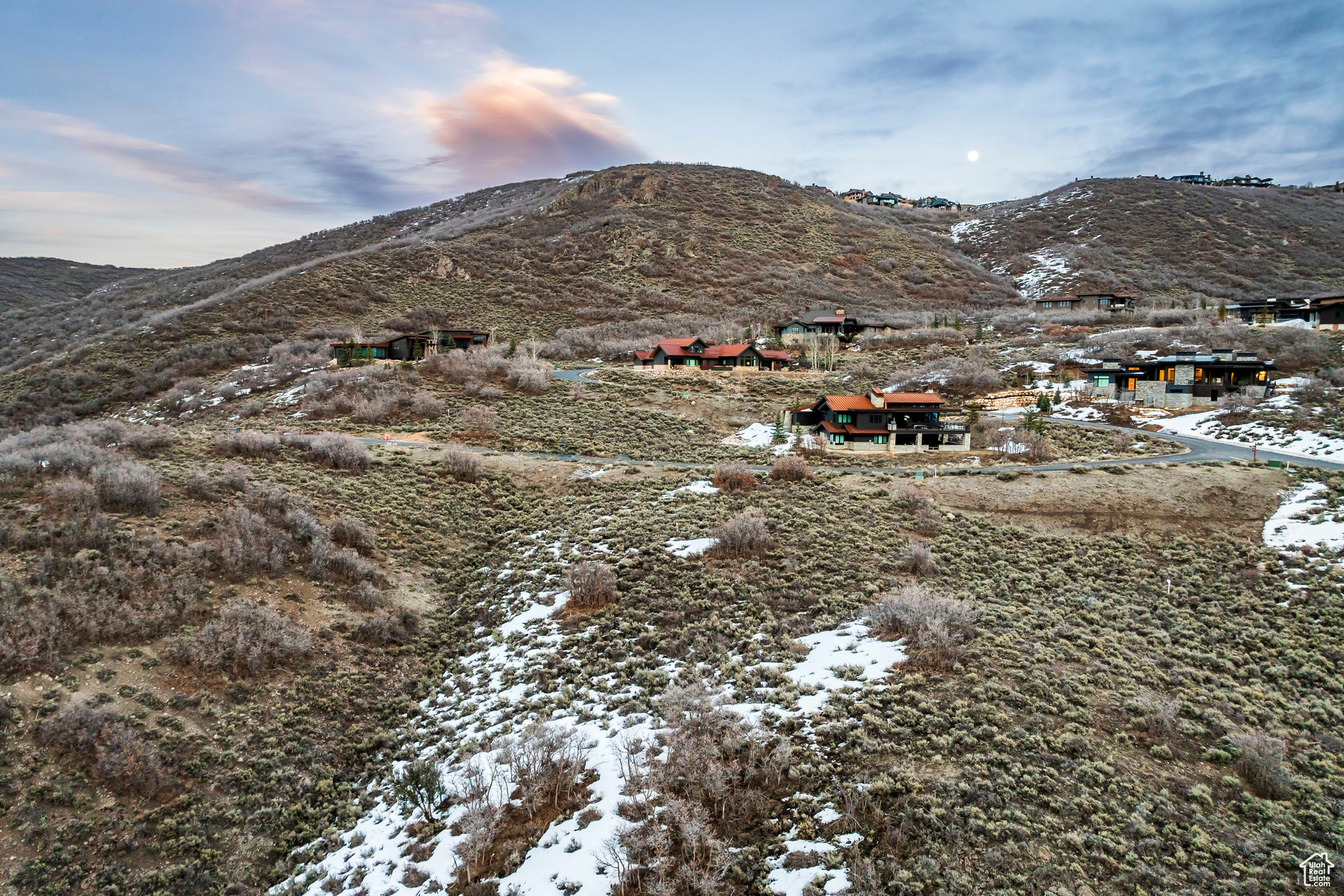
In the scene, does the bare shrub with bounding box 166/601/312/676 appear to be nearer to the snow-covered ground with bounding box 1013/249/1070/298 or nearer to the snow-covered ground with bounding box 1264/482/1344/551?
the snow-covered ground with bounding box 1264/482/1344/551

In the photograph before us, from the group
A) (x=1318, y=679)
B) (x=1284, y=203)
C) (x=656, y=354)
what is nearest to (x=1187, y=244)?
(x=1284, y=203)

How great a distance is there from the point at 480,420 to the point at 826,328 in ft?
160

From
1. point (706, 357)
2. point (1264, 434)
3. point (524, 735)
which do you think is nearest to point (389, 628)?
point (524, 735)

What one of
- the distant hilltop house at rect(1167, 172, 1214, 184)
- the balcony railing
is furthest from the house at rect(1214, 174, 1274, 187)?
the balcony railing

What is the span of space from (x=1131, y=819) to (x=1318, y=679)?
415 inches

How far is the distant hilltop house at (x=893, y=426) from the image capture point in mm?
41969

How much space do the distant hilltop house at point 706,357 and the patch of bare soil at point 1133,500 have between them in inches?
1379

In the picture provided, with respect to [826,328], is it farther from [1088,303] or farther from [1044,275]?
[1044,275]

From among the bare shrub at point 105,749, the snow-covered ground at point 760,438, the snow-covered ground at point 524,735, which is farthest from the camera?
the snow-covered ground at point 760,438

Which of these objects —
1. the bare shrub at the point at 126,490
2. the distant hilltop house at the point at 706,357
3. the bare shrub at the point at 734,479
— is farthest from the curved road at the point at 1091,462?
the distant hilltop house at the point at 706,357

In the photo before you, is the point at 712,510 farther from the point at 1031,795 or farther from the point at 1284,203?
the point at 1284,203

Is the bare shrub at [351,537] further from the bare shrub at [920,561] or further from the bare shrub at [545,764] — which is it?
the bare shrub at [920,561]

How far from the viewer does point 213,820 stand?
→ 43.7 feet

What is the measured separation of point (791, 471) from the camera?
34656 mm
